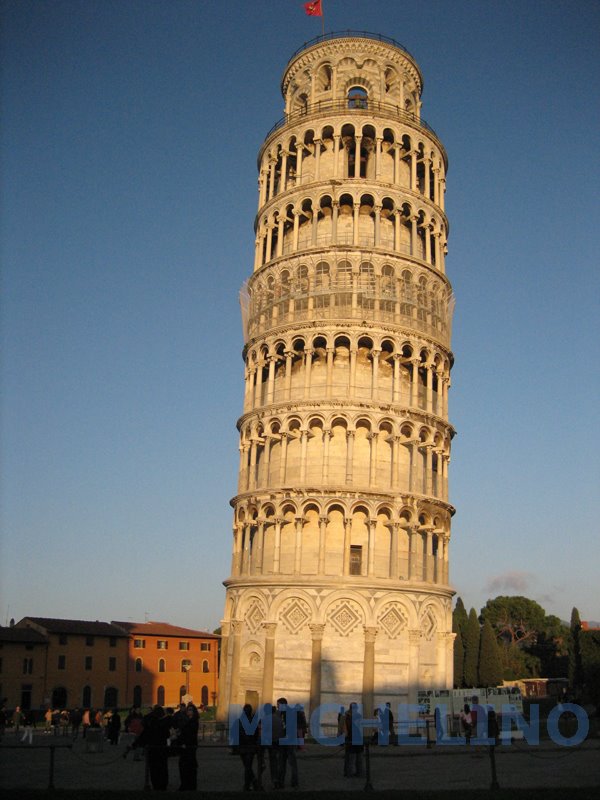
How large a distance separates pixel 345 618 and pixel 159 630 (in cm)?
5506

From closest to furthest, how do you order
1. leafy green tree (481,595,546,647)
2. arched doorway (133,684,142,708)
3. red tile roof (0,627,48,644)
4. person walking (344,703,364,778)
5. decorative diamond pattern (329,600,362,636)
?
person walking (344,703,364,778), decorative diamond pattern (329,600,362,636), red tile roof (0,627,48,644), arched doorway (133,684,142,708), leafy green tree (481,595,546,647)

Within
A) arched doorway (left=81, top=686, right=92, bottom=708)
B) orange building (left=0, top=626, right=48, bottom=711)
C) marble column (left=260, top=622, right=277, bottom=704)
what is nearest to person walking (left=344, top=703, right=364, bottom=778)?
marble column (left=260, top=622, right=277, bottom=704)

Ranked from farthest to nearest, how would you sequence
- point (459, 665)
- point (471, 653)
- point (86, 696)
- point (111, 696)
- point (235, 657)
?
point (111, 696) → point (86, 696) → point (459, 665) → point (471, 653) → point (235, 657)

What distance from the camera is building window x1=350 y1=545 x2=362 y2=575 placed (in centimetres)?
3844

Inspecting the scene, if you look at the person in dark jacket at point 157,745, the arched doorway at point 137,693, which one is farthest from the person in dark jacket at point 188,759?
the arched doorway at point 137,693

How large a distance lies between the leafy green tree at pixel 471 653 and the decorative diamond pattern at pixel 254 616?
41914 mm

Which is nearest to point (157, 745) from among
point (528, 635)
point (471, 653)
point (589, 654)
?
point (589, 654)

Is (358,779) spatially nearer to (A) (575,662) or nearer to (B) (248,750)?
(B) (248,750)

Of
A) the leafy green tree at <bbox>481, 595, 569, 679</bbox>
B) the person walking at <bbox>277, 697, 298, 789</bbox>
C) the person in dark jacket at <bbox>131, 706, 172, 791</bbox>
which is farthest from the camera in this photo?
the leafy green tree at <bbox>481, 595, 569, 679</bbox>

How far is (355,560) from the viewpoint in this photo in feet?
127

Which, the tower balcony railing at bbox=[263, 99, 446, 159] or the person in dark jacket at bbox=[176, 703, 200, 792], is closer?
the person in dark jacket at bbox=[176, 703, 200, 792]

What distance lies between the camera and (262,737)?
18.0m

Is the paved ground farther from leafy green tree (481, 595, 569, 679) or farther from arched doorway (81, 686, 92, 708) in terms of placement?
leafy green tree (481, 595, 569, 679)

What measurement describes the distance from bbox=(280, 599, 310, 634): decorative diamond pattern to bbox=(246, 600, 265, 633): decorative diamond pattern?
3.90 ft
